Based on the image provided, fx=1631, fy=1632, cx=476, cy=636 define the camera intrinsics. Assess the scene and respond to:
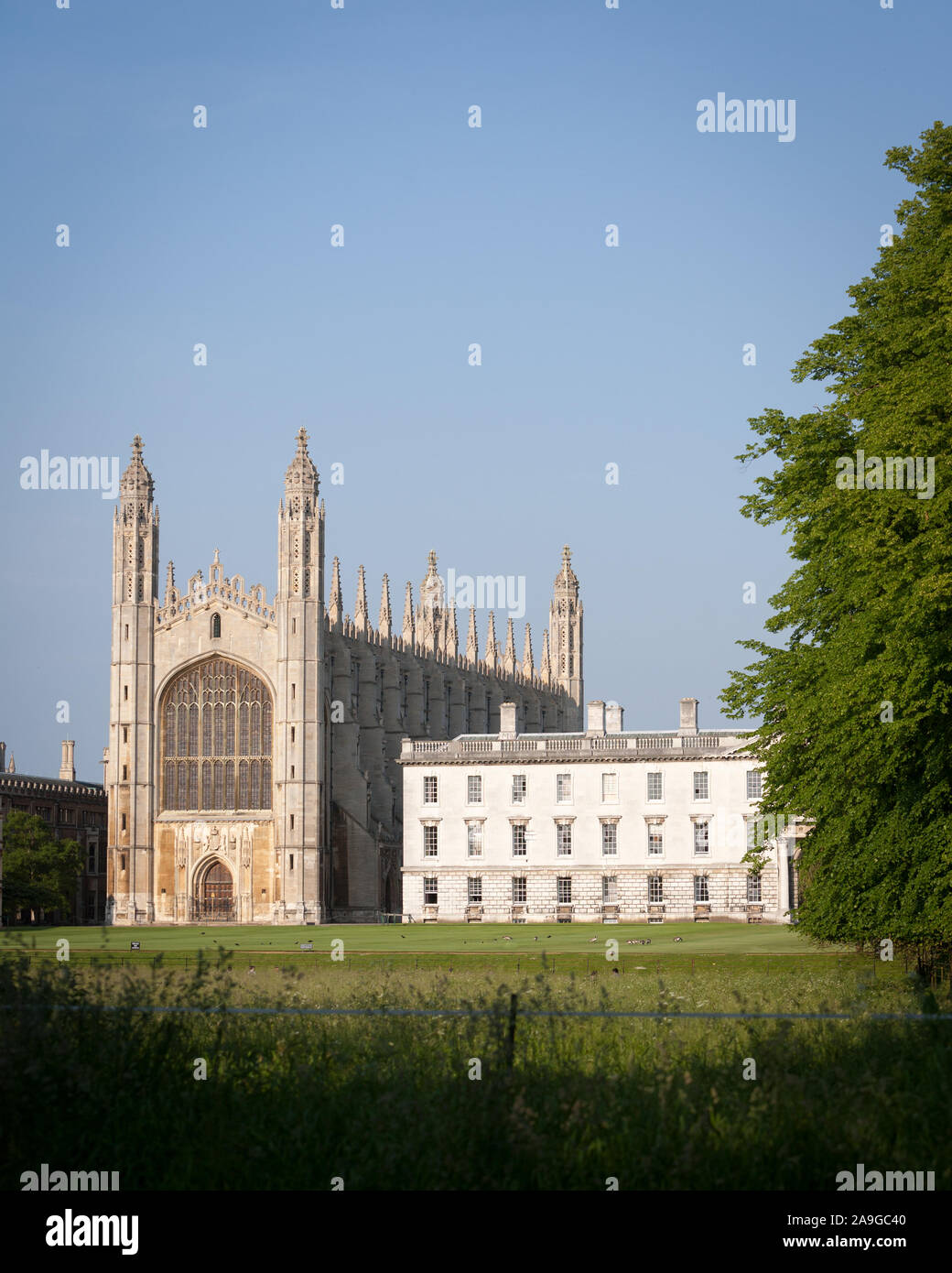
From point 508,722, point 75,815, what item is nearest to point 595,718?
point 508,722

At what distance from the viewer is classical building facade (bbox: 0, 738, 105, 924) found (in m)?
95.4

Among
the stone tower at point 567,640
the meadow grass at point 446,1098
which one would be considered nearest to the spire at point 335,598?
the stone tower at point 567,640

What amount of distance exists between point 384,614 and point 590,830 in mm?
26800

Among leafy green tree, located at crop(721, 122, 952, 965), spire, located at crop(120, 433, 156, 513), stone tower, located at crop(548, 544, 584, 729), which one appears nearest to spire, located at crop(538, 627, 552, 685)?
stone tower, located at crop(548, 544, 584, 729)

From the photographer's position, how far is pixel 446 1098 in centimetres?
1257

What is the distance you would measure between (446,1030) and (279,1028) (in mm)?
1655

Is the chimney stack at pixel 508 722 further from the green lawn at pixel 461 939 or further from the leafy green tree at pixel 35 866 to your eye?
the leafy green tree at pixel 35 866

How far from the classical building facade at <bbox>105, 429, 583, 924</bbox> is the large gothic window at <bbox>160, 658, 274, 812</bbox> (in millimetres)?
69

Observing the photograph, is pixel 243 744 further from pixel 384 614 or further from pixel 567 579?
pixel 567 579

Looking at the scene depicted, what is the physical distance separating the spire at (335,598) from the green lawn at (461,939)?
18.8m

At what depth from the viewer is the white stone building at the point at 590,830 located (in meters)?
73.4
